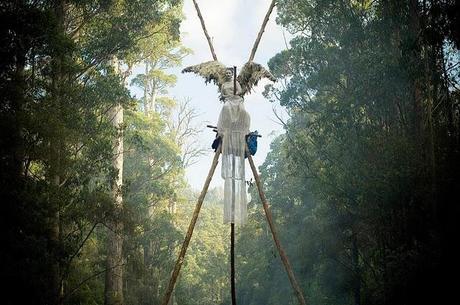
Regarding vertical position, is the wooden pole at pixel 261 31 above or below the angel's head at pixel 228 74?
above

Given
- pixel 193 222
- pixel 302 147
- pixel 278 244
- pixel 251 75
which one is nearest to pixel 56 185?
pixel 193 222

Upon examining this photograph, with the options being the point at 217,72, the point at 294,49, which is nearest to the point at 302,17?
the point at 294,49

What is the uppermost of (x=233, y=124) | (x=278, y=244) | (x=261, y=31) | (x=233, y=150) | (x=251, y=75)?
(x=261, y=31)

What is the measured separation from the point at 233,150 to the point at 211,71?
3.55 feet

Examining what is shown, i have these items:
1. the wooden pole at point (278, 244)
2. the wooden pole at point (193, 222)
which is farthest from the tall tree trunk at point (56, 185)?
the wooden pole at point (278, 244)

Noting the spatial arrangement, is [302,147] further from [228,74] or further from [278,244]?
[278,244]

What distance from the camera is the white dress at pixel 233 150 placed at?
5004 millimetres

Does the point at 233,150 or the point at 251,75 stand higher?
the point at 251,75

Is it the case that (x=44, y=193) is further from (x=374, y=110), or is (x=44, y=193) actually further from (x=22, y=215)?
(x=374, y=110)

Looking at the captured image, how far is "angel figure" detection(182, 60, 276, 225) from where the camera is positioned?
198 inches

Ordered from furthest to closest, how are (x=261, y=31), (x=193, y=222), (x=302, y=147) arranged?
1. (x=302, y=147)
2. (x=261, y=31)
3. (x=193, y=222)

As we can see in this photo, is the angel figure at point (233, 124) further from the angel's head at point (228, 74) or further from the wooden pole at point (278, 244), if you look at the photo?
the wooden pole at point (278, 244)

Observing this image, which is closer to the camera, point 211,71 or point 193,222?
point 193,222

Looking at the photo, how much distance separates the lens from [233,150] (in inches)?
207
